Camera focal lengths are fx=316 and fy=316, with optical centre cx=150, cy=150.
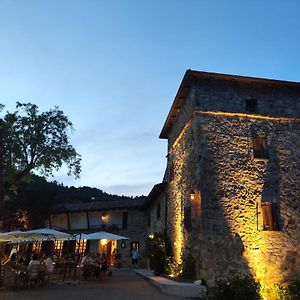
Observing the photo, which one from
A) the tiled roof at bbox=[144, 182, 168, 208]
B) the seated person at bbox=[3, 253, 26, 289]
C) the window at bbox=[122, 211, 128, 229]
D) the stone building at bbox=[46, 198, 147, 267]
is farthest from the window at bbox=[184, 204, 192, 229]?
the window at bbox=[122, 211, 128, 229]

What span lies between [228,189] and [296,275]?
3.65 m

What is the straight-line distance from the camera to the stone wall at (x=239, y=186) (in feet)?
34.1

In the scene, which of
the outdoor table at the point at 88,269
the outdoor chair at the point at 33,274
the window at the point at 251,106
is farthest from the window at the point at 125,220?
the window at the point at 251,106

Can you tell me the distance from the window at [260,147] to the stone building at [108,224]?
1416 centimetres

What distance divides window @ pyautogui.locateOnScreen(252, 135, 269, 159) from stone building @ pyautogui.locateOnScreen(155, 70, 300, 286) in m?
0.04

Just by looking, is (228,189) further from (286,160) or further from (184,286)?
(184,286)

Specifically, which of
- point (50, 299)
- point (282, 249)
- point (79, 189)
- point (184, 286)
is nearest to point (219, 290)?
point (184, 286)

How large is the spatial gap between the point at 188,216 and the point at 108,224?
15.9 meters

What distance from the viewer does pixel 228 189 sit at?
11.0 metres

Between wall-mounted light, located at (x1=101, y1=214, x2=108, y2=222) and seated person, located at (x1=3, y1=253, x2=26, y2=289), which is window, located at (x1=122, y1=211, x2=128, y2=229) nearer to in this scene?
wall-mounted light, located at (x1=101, y1=214, x2=108, y2=222)

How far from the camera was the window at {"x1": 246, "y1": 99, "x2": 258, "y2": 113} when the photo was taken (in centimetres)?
1223

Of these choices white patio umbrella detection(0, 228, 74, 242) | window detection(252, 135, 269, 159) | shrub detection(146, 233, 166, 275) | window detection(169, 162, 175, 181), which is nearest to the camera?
white patio umbrella detection(0, 228, 74, 242)

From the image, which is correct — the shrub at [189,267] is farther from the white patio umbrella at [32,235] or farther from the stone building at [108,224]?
the stone building at [108,224]

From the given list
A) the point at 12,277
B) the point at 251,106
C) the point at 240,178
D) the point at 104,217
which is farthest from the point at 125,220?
the point at 251,106
